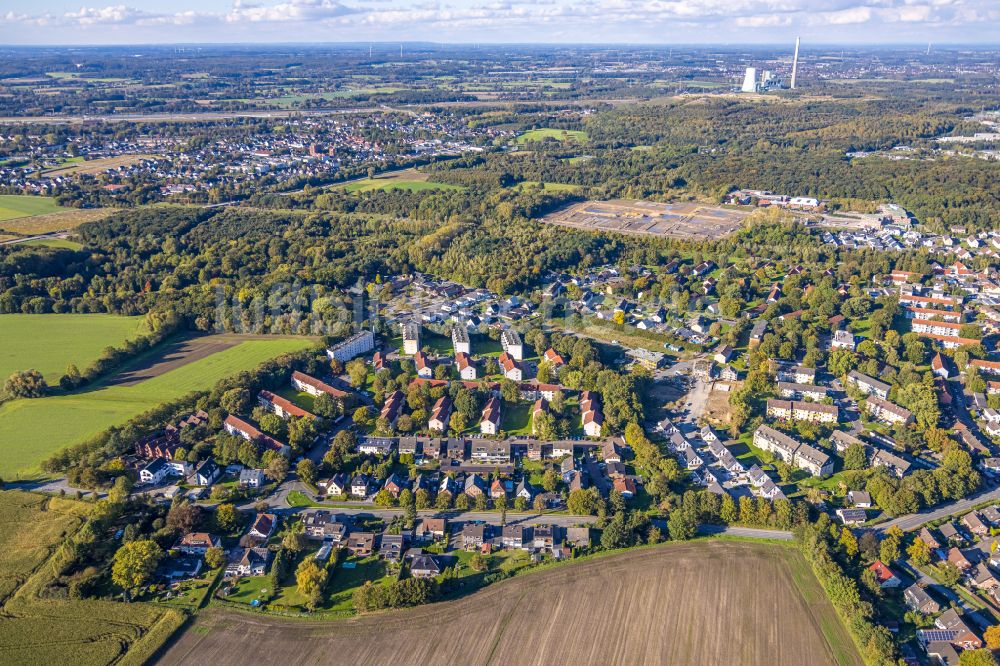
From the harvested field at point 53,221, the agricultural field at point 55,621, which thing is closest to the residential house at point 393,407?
the agricultural field at point 55,621

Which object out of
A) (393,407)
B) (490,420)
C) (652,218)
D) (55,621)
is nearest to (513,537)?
(490,420)

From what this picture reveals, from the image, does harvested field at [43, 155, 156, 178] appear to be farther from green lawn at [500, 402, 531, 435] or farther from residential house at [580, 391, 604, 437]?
residential house at [580, 391, 604, 437]

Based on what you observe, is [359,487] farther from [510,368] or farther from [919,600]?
[919,600]

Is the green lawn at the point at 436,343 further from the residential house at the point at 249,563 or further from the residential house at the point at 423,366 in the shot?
the residential house at the point at 249,563

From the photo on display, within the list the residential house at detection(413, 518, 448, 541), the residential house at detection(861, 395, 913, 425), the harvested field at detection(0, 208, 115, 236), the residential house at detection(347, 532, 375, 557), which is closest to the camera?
the residential house at detection(347, 532, 375, 557)

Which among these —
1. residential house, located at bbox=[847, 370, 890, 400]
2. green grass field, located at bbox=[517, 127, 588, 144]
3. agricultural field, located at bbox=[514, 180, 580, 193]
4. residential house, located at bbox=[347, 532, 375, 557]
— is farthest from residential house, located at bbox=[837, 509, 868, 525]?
green grass field, located at bbox=[517, 127, 588, 144]

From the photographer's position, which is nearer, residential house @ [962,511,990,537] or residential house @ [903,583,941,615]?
residential house @ [903,583,941,615]

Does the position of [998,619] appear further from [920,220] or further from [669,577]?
[920,220]
